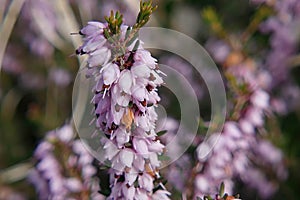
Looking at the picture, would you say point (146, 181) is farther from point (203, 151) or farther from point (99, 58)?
point (203, 151)

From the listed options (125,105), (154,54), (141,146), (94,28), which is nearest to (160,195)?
(141,146)

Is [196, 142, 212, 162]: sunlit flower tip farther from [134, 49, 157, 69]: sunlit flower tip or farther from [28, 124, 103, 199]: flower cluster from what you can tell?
[134, 49, 157, 69]: sunlit flower tip

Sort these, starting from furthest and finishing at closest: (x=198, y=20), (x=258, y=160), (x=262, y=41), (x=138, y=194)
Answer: (x=198, y=20) → (x=262, y=41) → (x=258, y=160) → (x=138, y=194)

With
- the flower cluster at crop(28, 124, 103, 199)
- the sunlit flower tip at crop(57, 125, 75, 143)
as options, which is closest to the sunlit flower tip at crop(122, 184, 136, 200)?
the flower cluster at crop(28, 124, 103, 199)

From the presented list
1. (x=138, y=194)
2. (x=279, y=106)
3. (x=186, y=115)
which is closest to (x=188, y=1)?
(x=279, y=106)

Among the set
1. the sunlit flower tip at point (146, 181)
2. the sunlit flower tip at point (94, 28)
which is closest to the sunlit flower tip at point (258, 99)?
the sunlit flower tip at point (146, 181)

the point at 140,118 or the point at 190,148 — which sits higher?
the point at 190,148

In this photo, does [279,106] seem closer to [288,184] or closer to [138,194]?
[288,184]
